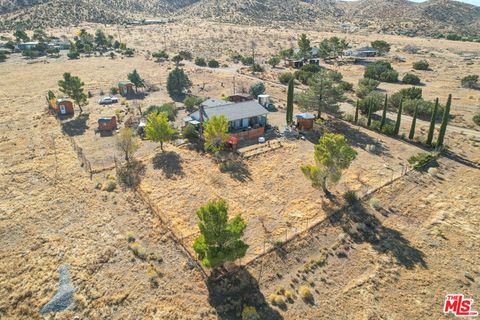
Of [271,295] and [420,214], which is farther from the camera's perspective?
[420,214]

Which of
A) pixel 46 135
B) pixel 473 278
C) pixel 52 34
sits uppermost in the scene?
pixel 52 34

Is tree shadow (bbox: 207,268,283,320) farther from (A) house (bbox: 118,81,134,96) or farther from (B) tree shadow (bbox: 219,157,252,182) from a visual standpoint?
(A) house (bbox: 118,81,134,96)

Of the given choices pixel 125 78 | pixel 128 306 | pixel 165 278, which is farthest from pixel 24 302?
pixel 125 78

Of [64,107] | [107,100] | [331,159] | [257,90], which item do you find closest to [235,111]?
[257,90]

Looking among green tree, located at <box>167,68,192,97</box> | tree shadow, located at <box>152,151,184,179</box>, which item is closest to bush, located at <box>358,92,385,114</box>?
tree shadow, located at <box>152,151,184,179</box>

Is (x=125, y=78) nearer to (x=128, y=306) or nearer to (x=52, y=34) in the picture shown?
(x=128, y=306)

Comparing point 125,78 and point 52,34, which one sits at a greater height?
point 52,34
